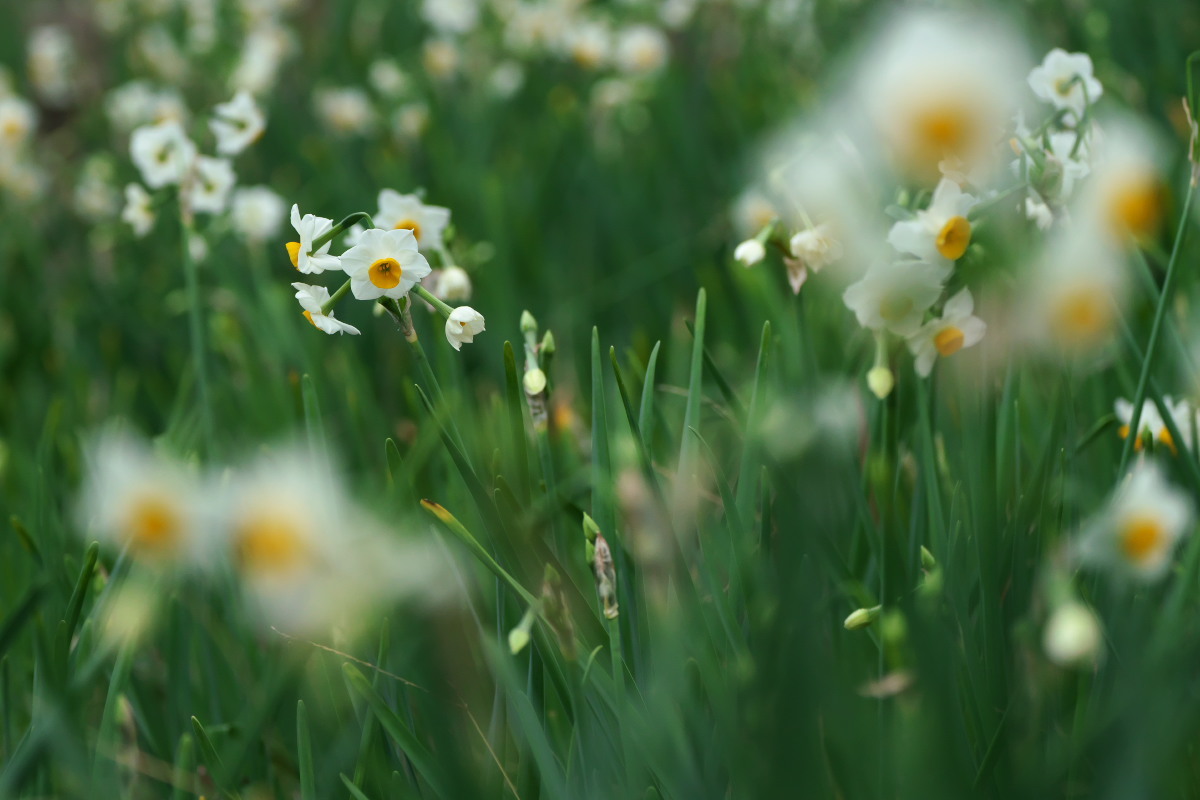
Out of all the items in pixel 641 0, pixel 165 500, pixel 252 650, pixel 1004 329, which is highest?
pixel 641 0

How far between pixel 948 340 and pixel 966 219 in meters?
0.11

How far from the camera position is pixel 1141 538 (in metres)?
0.77

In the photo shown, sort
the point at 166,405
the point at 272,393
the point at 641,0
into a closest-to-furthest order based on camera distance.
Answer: the point at 272,393, the point at 166,405, the point at 641,0

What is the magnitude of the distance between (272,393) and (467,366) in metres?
0.48

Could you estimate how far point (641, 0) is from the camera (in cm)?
301

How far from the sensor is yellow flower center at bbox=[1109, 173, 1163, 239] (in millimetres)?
1260

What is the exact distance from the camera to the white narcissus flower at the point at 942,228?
78 cm

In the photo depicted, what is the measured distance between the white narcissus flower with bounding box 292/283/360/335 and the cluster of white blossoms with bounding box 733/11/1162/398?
1.30 ft

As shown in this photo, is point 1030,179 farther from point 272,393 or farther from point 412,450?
point 272,393

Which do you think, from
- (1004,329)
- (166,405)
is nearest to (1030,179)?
(1004,329)

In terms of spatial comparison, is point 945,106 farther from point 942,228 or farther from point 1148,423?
point 1148,423

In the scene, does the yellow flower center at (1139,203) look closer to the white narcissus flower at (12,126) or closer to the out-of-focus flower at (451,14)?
the out-of-focus flower at (451,14)

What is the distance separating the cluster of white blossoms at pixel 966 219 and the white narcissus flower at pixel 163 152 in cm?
80

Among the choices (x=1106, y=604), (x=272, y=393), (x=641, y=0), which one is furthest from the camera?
(x=641, y=0)
